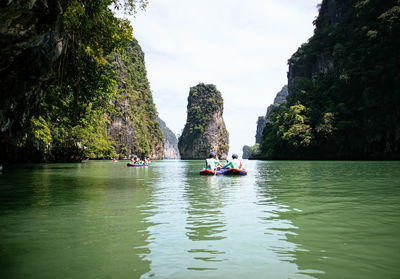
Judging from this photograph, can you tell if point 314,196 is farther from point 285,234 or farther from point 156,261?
point 156,261

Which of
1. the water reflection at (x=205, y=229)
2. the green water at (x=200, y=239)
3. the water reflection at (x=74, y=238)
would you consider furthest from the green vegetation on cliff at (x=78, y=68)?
the water reflection at (x=205, y=229)

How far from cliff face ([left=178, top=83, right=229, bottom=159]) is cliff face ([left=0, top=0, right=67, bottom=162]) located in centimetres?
11379

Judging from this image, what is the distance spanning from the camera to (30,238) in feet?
15.1

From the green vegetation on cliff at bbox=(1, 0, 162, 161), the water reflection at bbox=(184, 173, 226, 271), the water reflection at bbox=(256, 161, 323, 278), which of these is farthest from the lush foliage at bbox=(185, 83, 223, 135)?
the water reflection at bbox=(256, 161, 323, 278)

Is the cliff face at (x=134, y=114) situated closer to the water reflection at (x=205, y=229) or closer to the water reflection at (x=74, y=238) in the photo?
the water reflection at (x=74, y=238)

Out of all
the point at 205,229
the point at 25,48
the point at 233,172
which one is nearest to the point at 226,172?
the point at 233,172

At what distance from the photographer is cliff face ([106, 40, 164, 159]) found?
82750 mm

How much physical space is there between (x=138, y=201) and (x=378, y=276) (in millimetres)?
6186

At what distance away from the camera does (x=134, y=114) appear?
10019cm

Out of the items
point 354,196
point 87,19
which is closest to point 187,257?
point 354,196

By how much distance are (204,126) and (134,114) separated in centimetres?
3558

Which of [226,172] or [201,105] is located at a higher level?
[201,105]

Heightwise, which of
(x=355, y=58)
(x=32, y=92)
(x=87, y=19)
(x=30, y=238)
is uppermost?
(x=355, y=58)

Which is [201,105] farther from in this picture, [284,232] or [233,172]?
[284,232]
